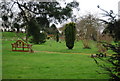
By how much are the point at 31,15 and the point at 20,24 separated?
68cm

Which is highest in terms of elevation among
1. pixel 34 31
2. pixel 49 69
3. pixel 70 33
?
pixel 70 33

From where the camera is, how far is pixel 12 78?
19.9 ft

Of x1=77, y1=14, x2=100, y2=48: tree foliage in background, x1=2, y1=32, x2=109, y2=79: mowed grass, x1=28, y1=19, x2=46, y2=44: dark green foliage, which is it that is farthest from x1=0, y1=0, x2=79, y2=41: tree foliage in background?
x1=77, y1=14, x2=100, y2=48: tree foliage in background

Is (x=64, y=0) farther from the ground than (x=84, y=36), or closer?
farther from the ground

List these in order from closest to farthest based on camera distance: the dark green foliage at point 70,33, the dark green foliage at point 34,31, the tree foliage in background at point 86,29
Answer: the dark green foliage at point 34,31 → the dark green foliage at point 70,33 → the tree foliage in background at point 86,29

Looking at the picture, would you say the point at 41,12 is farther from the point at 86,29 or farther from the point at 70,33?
the point at 86,29

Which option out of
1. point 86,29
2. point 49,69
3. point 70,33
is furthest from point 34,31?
point 86,29

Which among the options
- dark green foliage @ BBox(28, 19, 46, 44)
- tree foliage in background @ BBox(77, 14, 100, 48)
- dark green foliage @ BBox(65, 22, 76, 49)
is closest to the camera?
dark green foliage @ BBox(28, 19, 46, 44)

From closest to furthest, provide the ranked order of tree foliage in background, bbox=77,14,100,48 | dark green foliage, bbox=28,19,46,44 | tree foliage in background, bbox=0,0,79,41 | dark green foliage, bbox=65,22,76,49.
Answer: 1. dark green foliage, bbox=28,19,46,44
2. tree foliage in background, bbox=0,0,79,41
3. dark green foliage, bbox=65,22,76,49
4. tree foliage in background, bbox=77,14,100,48

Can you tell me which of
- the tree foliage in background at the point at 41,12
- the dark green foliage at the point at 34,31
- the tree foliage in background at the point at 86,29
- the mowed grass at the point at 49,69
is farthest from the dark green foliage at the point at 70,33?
the dark green foliage at the point at 34,31

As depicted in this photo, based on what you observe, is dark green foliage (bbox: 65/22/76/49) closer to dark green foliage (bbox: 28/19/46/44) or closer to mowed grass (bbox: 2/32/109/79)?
mowed grass (bbox: 2/32/109/79)

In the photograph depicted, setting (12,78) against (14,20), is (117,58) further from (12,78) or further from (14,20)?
(14,20)

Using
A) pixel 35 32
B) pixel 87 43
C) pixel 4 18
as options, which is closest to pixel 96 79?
pixel 35 32

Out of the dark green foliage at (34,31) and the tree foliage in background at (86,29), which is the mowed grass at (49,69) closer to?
the dark green foliage at (34,31)
